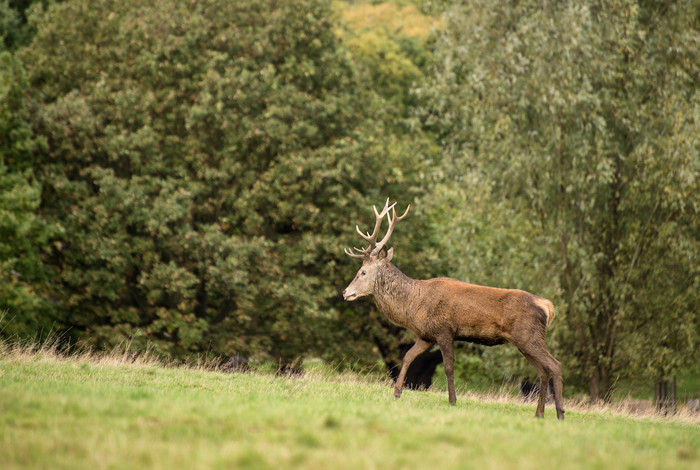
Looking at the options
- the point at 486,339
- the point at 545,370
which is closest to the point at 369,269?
the point at 486,339

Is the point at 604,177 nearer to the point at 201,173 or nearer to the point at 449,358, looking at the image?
the point at 449,358

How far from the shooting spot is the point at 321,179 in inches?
859

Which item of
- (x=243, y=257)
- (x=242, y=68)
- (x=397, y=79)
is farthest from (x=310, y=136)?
(x=397, y=79)

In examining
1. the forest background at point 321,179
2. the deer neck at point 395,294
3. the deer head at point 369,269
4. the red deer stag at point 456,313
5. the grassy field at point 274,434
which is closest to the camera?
the grassy field at point 274,434

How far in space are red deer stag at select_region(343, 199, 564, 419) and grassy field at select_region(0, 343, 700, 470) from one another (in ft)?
3.71

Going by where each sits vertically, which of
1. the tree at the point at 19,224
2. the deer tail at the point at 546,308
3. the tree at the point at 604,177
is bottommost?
the tree at the point at 19,224

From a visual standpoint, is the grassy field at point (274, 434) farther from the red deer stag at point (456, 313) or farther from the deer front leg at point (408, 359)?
the red deer stag at point (456, 313)

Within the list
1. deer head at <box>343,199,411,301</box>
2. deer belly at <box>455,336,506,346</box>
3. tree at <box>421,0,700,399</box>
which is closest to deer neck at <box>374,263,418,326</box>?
deer head at <box>343,199,411,301</box>

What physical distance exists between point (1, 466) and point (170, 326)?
50.8 ft

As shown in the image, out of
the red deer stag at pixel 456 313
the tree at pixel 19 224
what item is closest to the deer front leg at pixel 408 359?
the red deer stag at pixel 456 313

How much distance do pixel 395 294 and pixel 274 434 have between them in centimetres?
576

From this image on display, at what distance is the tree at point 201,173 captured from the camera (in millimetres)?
21188

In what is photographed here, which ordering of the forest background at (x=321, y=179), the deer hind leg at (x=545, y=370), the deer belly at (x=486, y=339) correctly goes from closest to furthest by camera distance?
the deer hind leg at (x=545, y=370), the deer belly at (x=486, y=339), the forest background at (x=321, y=179)

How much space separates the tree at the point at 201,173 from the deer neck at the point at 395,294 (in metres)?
8.24
